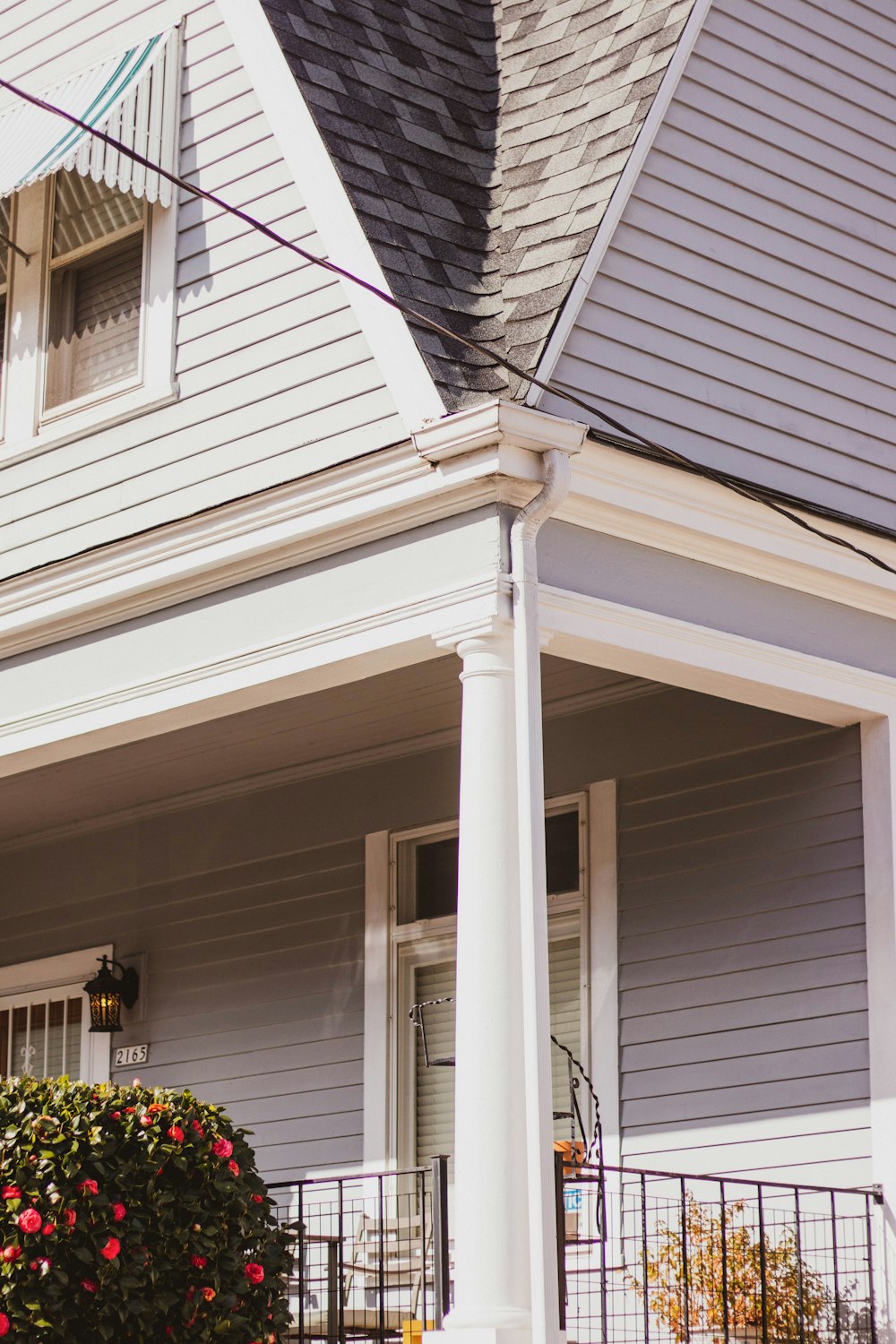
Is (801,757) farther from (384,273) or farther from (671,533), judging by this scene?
(384,273)

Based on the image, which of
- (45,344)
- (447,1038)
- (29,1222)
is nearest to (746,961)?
(447,1038)

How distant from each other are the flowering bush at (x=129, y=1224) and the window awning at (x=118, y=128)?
13.2 feet

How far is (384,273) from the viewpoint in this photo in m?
7.32

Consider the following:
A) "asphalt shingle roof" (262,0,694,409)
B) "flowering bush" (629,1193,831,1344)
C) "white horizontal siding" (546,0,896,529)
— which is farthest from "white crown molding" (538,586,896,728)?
"flowering bush" (629,1193,831,1344)

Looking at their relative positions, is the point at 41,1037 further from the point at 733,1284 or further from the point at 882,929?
the point at 882,929

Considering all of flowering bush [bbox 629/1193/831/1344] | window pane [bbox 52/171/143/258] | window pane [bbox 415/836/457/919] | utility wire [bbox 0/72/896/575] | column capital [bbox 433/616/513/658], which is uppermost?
window pane [bbox 52/171/143/258]

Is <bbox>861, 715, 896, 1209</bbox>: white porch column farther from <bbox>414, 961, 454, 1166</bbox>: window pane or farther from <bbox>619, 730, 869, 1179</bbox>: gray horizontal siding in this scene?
<bbox>414, 961, 454, 1166</bbox>: window pane

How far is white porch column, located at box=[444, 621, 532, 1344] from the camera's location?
610 cm

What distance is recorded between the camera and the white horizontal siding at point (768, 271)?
7.73 meters

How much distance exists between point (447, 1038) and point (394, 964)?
489mm

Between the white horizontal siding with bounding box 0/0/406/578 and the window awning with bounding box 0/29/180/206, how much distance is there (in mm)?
87

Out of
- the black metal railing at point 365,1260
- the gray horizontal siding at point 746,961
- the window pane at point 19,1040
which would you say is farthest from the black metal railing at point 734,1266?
the window pane at point 19,1040

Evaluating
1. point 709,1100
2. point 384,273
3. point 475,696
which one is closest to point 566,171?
point 384,273

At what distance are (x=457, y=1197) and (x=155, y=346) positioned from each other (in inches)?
159
